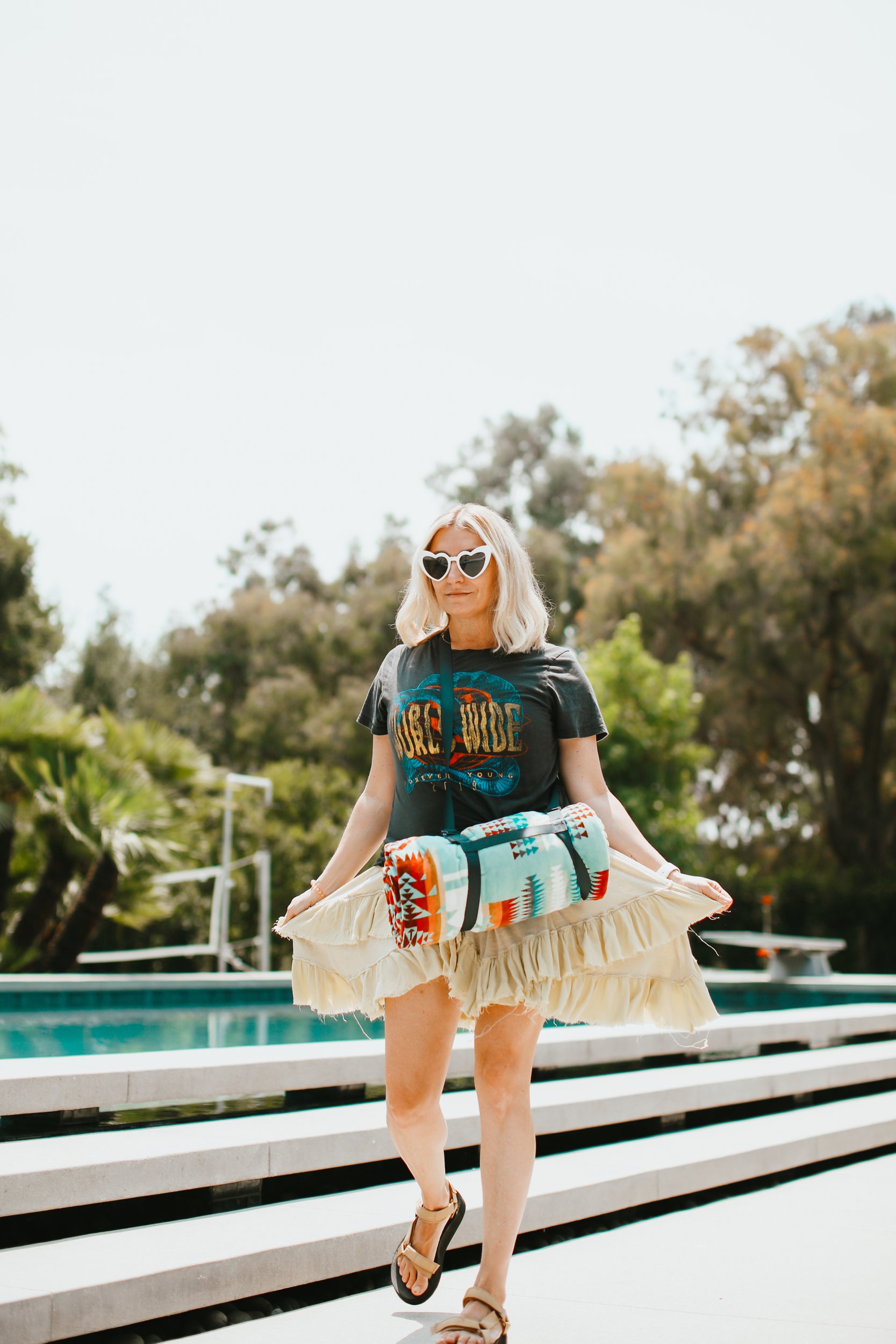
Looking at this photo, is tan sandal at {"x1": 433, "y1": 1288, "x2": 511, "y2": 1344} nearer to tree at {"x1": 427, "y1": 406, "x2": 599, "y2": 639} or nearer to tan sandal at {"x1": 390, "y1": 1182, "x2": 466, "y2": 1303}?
tan sandal at {"x1": 390, "y1": 1182, "x2": 466, "y2": 1303}

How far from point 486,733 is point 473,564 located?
39 cm

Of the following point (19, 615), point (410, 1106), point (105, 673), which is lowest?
point (410, 1106)

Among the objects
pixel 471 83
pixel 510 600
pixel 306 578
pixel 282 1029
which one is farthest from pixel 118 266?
pixel 306 578

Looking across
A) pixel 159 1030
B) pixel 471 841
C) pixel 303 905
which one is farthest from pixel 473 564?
pixel 159 1030

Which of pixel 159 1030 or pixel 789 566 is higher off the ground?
pixel 789 566

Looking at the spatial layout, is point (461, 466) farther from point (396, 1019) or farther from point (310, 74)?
point (396, 1019)

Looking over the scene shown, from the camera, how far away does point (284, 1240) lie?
2824 millimetres

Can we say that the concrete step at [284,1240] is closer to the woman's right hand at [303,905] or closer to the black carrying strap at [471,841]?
the woman's right hand at [303,905]

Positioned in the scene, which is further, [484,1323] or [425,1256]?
[425,1256]

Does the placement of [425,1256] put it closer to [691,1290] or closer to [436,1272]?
[436,1272]

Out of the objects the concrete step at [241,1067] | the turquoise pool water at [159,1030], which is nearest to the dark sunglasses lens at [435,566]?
the concrete step at [241,1067]

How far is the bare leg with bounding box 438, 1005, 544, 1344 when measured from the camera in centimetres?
244

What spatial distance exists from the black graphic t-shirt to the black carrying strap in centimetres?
1

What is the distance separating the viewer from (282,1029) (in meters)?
7.19
